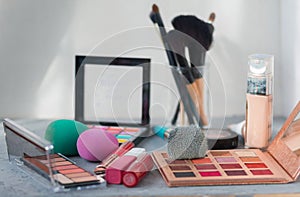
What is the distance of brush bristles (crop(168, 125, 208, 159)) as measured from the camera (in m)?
1.19

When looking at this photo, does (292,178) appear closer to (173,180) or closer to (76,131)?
(173,180)

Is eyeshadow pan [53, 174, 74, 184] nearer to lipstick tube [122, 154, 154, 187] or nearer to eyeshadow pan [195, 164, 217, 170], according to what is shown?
lipstick tube [122, 154, 154, 187]

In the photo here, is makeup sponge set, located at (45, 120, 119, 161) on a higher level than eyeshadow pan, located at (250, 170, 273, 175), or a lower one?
higher

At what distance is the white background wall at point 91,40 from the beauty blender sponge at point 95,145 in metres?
0.37

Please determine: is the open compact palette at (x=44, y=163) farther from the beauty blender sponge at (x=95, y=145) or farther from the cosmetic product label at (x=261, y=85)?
the cosmetic product label at (x=261, y=85)

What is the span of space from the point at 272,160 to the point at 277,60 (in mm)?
472

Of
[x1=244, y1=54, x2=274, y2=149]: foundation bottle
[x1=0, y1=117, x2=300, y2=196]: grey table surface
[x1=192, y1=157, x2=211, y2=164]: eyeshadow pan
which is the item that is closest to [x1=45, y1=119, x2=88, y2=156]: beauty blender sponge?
[x1=0, y1=117, x2=300, y2=196]: grey table surface

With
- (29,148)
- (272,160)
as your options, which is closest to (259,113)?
(272,160)

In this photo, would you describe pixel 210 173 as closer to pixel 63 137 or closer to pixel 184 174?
pixel 184 174

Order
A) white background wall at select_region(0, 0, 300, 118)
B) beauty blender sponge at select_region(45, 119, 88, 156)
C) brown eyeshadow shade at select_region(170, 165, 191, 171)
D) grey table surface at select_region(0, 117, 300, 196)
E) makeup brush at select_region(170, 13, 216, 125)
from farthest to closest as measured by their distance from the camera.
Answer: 1. white background wall at select_region(0, 0, 300, 118)
2. makeup brush at select_region(170, 13, 216, 125)
3. beauty blender sponge at select_region(45, 119, 88, 156)
4. brown eyeshadow shade at select_region(170, 165, 191, 171)
5. grey table surface at select_region(0, 117, 300, 196)

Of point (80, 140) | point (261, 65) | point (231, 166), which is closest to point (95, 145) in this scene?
point (80, 140)

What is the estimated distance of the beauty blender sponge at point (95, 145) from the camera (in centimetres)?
122

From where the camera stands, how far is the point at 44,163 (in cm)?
108

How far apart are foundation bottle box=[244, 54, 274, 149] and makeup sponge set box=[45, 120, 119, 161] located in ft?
0.91
